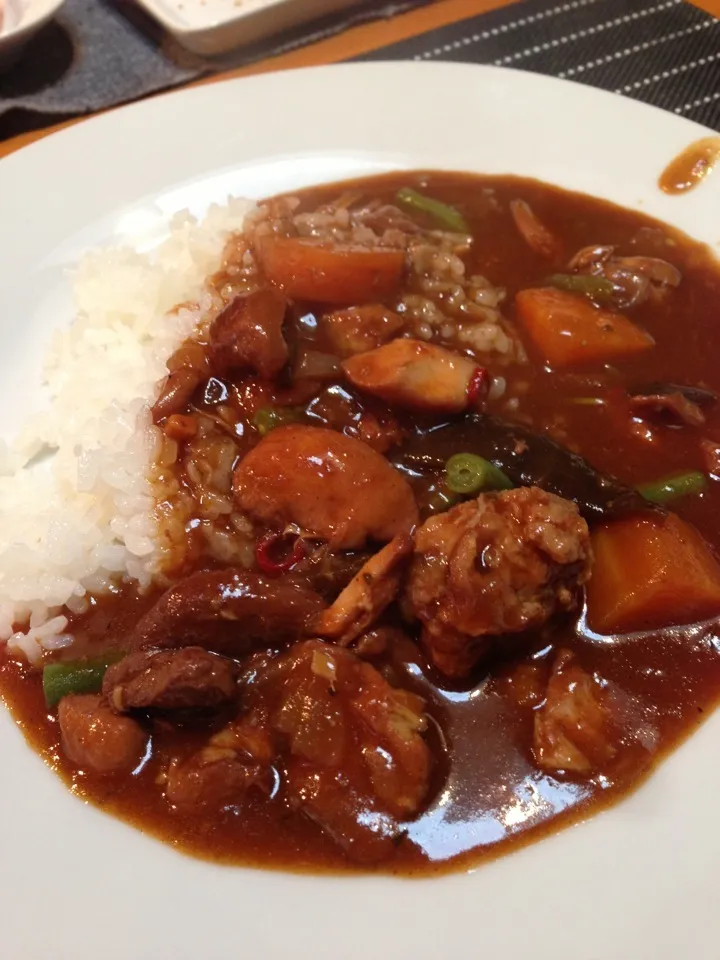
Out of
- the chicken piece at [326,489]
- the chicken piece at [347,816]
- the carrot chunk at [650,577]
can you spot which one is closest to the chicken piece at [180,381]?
the chicken piece at [326,489]

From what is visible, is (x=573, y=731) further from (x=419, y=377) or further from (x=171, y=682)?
(x=419, y=377)

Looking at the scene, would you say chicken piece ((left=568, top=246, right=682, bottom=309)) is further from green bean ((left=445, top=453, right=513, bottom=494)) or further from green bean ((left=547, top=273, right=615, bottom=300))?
green bean ((left=445, top=453, right=513, bottom=494))

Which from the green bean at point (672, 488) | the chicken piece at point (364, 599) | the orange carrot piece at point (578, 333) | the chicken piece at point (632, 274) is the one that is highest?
the chicken piece at point (632, 274)

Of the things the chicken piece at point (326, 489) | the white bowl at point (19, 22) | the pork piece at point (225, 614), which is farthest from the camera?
the white bowl at point (19, 22)

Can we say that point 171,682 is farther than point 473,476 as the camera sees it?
No

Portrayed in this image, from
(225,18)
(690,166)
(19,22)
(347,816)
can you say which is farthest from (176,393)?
(19,22)

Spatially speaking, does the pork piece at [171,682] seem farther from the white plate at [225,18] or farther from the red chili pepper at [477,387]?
the white plate at [225,18]

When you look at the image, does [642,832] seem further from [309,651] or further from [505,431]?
[505,431]
